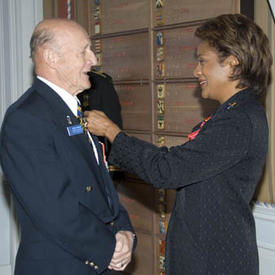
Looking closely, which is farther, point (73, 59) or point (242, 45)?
point (242, 45)

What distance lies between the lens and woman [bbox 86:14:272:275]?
1.69 metres

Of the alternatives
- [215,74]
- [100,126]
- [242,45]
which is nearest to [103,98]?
[100,126]

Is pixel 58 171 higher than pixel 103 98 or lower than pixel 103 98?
lower

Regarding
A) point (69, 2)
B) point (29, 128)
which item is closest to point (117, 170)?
point (69, 2)

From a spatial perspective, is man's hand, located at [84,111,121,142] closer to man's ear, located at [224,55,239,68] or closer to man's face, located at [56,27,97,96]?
man's face, located at [56,27,97,96]

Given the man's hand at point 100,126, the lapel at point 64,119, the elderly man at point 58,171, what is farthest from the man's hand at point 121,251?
the man's hand at point 100,126

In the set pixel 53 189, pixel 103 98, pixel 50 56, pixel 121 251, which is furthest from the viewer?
pixel 103 98

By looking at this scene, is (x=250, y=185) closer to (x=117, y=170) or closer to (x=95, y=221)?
(x=95, y=221)

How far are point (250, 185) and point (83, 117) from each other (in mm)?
714

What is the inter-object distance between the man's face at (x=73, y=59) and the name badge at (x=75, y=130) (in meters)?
0.14

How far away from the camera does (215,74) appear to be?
181 centimetres

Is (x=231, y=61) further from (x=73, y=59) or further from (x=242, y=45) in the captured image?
(x=73, y=59)

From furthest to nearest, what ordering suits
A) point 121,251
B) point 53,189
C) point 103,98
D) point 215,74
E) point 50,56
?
point 103,98 → point 215,74 → point 121,251 → point 50,56 → point 53,189

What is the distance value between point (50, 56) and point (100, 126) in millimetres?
396
